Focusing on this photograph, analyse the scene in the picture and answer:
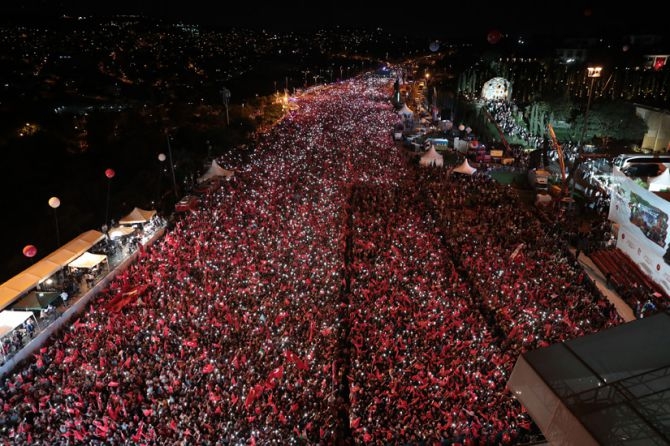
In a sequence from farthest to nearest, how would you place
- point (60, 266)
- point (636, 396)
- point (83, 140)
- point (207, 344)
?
point (83, 140) → point (60, 266) → point (207, 344) → point (636, 396)

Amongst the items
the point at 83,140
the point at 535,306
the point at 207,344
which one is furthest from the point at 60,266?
the point at 83,140

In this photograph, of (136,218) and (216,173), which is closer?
(136,218)

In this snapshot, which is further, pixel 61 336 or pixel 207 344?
pixel 61 336

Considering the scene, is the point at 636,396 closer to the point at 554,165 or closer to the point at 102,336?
the point at 102,336

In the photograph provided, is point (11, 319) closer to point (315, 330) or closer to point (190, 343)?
point (190, 343)

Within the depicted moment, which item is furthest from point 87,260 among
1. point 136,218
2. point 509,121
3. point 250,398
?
point 509,121
